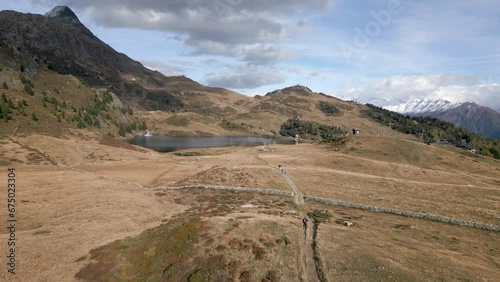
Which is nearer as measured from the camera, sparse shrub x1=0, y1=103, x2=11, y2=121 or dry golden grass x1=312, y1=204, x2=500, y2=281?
dry golden grass x1=312, y1=204, x2=500, y2=281

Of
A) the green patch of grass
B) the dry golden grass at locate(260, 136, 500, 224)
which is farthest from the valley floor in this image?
the dry golden grass at locate(260, 136, 500, 224)

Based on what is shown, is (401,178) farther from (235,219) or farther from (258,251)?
(258,251)

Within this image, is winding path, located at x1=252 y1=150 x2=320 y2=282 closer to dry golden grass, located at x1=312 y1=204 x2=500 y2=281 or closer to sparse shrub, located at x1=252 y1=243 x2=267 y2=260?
dry golden grass, located at x1=312 y1=204 x2=500 y2=281

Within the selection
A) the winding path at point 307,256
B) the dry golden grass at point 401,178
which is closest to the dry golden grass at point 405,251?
the winding path at point 307,256

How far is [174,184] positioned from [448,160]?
393ft

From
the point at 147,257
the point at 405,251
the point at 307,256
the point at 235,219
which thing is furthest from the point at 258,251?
the point at 405,251

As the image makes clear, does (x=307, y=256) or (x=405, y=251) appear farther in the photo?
(x=405, y=251)

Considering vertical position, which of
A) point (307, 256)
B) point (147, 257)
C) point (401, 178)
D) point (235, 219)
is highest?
point (401, 178)

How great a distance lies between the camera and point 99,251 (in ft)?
135

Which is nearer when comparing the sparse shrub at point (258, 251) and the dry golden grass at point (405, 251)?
the dry golden grass at point (405, 251)

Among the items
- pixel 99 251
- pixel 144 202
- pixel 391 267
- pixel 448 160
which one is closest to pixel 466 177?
pixel 448 160

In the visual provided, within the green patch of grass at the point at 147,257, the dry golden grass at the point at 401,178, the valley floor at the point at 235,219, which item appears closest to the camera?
the green patch of grass at the point at 147,257

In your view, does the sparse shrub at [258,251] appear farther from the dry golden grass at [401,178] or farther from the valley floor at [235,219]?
the dry golden grass at [401,178]

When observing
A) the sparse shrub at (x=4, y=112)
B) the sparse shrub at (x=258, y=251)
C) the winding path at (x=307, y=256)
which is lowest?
the winding path at (x=307, y=256)
